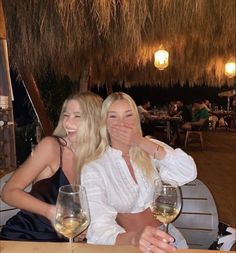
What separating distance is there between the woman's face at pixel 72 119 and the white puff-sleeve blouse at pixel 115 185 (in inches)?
6.8

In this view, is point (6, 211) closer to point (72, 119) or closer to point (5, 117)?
point (72, 119)

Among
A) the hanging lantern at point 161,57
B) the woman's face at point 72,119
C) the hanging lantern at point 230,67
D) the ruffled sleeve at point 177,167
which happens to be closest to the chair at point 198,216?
the ruffled sleeve at point 177,167

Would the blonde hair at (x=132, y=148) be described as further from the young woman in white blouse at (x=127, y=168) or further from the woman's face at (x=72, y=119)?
the woman's face at (x=72, y=119)

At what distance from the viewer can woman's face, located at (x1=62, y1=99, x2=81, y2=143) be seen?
1818mm

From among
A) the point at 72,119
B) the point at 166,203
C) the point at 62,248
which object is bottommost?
the point at 62,248

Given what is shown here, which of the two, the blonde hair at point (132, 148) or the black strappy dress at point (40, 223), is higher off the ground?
the blonde hair at point (132, 148)

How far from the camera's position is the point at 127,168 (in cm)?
184

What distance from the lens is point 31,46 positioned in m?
3.11

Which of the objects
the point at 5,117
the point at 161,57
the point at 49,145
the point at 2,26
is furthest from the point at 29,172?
the point at 161,57

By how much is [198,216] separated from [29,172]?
34.6 inches

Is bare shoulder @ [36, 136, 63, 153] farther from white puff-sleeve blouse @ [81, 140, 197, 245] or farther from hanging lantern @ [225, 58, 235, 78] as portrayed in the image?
hanging lantern @ [225, 58, 235, 78]

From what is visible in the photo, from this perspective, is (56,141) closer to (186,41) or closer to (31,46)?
(31,46)

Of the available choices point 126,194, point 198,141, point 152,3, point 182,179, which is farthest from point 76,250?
point 198,141

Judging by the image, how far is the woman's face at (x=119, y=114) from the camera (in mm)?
1873
